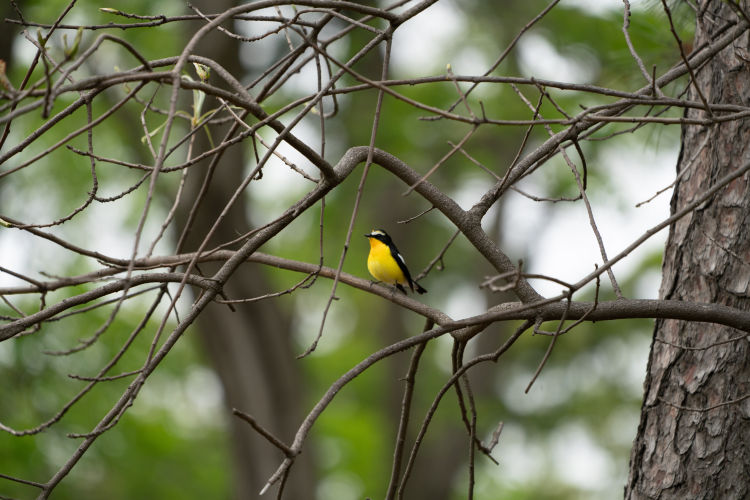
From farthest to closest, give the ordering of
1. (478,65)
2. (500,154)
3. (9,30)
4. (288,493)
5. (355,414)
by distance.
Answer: (355,414) < (478,65) < (500,154) < (288,493) < (9,30)

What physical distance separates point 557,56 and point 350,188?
3.29m

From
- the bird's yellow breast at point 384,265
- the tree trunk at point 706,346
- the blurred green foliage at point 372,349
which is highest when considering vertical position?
the blurred green foliage at point 372,349

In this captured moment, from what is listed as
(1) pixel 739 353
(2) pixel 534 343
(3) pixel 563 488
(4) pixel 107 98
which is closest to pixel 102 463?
(4) pixel 107 98

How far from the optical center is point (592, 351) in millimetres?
12320

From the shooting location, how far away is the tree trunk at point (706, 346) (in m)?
3.07

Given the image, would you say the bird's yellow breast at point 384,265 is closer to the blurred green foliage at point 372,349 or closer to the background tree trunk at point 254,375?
the blurred green foliage at point 372,349

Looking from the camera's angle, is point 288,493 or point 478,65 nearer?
point 288,493

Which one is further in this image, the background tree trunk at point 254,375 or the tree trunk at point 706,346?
the background tree trunk at point 254,375

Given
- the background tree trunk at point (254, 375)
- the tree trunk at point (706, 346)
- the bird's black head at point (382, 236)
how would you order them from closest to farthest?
the tree trunk at point (706, 346)
the bird's black head at point (382, 236)
the background tree trunk at point (254, 375)

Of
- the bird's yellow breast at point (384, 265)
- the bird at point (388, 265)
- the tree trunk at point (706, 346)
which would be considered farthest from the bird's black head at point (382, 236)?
the tree trunk at point (706, 346)

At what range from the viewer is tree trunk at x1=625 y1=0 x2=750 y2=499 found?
121 inches

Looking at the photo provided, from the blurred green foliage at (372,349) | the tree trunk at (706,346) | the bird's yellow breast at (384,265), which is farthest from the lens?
the blurred green foliage at (372,349)

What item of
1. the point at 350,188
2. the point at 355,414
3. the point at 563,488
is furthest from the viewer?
the point at 563,488

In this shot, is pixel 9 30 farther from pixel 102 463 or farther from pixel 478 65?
pixel 478 65
